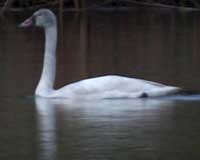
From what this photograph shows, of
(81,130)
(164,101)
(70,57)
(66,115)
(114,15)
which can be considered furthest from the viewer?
(114,15)

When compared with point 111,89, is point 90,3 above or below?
below

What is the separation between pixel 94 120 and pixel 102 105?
127 cm

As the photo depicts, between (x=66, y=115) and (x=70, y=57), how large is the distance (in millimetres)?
6124

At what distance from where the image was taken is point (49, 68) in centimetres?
1326

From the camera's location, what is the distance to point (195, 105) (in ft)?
39.4

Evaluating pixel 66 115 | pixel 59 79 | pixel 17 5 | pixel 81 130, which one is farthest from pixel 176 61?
pixel 17 5

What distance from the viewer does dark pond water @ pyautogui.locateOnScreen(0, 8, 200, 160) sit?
938 centimetres

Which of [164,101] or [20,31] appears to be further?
[20,31]

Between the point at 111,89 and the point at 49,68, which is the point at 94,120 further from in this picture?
the point at 49,68

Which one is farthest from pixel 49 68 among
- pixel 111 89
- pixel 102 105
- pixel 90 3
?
pixel 90 3

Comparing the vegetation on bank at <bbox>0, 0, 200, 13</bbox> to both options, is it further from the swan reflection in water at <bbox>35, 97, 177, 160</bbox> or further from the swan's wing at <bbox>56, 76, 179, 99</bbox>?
the swan reflection in water at <bbox>35, 97, 177, 160</bbox>

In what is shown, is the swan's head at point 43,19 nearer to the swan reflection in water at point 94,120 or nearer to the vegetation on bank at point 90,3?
the swan reflection in water at point 94,120

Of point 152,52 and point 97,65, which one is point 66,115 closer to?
point 97,65

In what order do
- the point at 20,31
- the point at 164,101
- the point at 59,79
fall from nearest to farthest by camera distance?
the point at 164,101, the point at 59,79, the point at 20,31
